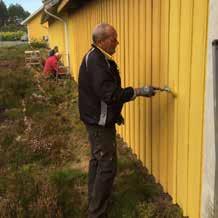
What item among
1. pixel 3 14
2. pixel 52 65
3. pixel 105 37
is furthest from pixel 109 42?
pixel 3 14

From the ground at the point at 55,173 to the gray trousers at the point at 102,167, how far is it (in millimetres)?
196

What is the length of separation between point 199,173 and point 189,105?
59 centimetres

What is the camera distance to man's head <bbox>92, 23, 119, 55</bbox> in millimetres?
3750

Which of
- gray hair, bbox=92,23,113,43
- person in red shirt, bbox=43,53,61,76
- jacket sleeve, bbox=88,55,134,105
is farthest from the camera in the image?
person in red shirt, bbox=43,53,61,76

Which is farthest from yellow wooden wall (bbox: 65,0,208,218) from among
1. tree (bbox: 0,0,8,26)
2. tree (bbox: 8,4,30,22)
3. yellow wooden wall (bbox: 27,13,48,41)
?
tree (bbox: 8,4,30,22)

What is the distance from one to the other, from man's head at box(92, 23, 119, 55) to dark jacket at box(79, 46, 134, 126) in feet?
0.25

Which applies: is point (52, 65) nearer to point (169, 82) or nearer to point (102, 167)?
point (102, 167)

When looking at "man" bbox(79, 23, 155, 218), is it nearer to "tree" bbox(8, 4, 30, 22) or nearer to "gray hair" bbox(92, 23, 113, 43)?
"gray hair" bbox(92, 23, 113, 43)

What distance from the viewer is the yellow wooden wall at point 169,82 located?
3221 mm

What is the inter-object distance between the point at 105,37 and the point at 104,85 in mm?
508

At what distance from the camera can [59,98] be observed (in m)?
10.4

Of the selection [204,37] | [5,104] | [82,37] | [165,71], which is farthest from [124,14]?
[5,104]

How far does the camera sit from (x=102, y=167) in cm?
398

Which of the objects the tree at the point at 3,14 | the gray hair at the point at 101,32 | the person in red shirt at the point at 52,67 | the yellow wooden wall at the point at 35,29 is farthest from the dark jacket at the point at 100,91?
the tree at the point at 3,14
